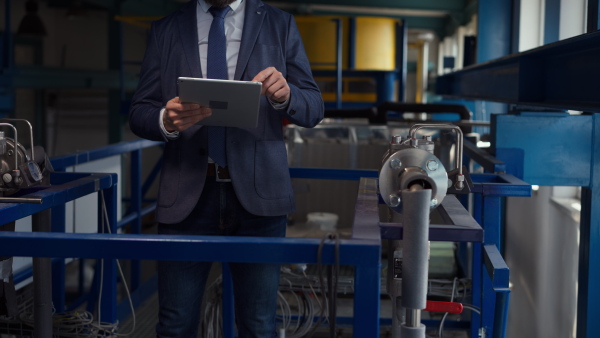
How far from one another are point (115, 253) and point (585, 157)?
2.34m

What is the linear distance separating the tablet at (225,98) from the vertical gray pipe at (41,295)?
0.77m

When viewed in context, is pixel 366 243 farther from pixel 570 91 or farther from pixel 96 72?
pixel 96 72

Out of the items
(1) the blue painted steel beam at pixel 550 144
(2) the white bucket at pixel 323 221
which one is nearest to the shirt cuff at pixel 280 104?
(1) the blue painted steel beam at pixel 550 144

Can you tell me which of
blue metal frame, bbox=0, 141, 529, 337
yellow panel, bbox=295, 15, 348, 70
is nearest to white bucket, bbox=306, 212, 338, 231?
blue metal frame, bbox=0, 141, 529, 337

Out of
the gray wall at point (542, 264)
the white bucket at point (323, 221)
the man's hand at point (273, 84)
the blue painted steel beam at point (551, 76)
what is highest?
the blue painted steel beam at point (551, 76)

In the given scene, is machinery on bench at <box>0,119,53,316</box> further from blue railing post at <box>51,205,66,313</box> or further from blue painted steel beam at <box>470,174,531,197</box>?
blue painted steel beam at <box>470,174,531,197</box>

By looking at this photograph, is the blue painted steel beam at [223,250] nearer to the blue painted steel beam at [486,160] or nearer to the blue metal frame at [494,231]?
the blue metal frame at [494,231]

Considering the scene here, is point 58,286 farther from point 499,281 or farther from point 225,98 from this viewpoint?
point 499,281

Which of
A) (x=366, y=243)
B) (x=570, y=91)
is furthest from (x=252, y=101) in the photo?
(x=570, y=91)

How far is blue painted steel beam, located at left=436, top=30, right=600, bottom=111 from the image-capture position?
254cm

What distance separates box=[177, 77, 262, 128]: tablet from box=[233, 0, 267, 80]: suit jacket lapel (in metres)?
0.21

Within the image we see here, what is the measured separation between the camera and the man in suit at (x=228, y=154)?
223cm

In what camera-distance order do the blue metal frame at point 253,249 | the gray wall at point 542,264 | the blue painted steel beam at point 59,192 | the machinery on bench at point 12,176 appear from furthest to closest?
the gray wall at point 542,264 → the machinery on bench at point 12,176 → the blue painted steel beam at point 59,192 → the blue metal frame at point 253,249

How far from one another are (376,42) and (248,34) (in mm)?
8441
